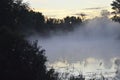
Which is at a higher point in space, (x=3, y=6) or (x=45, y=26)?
(x=45, y=26)

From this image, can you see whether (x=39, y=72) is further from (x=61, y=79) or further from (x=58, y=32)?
(x=58, y=32)

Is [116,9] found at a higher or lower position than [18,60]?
higher

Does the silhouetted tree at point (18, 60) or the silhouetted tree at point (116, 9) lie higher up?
the silhouetted tree at point (116, 9)

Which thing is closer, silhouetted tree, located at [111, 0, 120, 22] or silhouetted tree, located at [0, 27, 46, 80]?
silhouetted tree, located at [0, 27, 46, 80]

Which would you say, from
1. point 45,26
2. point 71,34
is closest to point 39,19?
point 45,26

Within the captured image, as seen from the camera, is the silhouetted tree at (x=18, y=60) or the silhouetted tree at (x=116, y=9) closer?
the silhouetted tree at (x=18, y=60)

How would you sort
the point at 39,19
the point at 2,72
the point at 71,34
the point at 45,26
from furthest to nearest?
the point at 71,34 → the point at 45,26 → the point at 39,19 → the point at 2,72

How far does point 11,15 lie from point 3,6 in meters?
1.77

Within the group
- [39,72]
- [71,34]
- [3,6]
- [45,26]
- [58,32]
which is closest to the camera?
[39,72]

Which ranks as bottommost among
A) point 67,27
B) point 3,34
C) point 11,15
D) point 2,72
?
point 2,72

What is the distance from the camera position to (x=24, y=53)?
37.8 meters

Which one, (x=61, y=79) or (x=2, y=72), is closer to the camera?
(x=2, y=72)

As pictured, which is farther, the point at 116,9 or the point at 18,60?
the point at 116,9

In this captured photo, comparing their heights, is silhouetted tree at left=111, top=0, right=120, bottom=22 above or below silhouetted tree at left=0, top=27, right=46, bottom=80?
above
